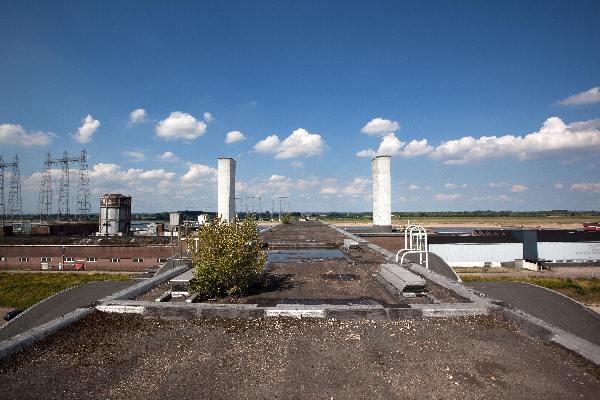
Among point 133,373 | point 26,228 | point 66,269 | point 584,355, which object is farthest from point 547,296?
point 26,228

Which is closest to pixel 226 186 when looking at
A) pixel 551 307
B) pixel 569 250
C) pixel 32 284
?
pixel 551 307

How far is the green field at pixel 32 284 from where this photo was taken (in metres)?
31.9

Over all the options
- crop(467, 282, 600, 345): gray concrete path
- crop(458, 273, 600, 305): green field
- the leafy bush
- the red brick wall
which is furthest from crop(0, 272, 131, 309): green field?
crop(458, 273, 600, 305): green field

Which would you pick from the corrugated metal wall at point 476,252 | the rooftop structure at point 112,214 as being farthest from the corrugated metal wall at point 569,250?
the rooftop structure at point 112,214

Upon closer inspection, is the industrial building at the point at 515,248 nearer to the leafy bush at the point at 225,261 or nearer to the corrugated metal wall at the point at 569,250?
the corrugated metal wall at the point at 569,250

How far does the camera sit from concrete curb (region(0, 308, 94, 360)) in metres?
6.69

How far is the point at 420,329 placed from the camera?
814 cm

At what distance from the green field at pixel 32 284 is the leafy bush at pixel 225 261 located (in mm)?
22003

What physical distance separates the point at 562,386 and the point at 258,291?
29.3 feet

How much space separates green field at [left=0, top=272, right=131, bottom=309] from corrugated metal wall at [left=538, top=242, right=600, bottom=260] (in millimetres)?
56611

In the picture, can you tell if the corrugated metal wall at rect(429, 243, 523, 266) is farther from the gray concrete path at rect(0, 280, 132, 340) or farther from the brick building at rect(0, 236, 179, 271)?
the gray concrete path at rect(0, 280, 132, 340)

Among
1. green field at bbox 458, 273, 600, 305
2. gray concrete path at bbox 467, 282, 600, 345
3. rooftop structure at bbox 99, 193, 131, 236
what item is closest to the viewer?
gray concrete path at bbox 467, 282, 600, 345

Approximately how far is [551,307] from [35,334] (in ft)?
59.2

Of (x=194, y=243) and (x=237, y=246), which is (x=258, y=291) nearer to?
(x=237, y=246)
